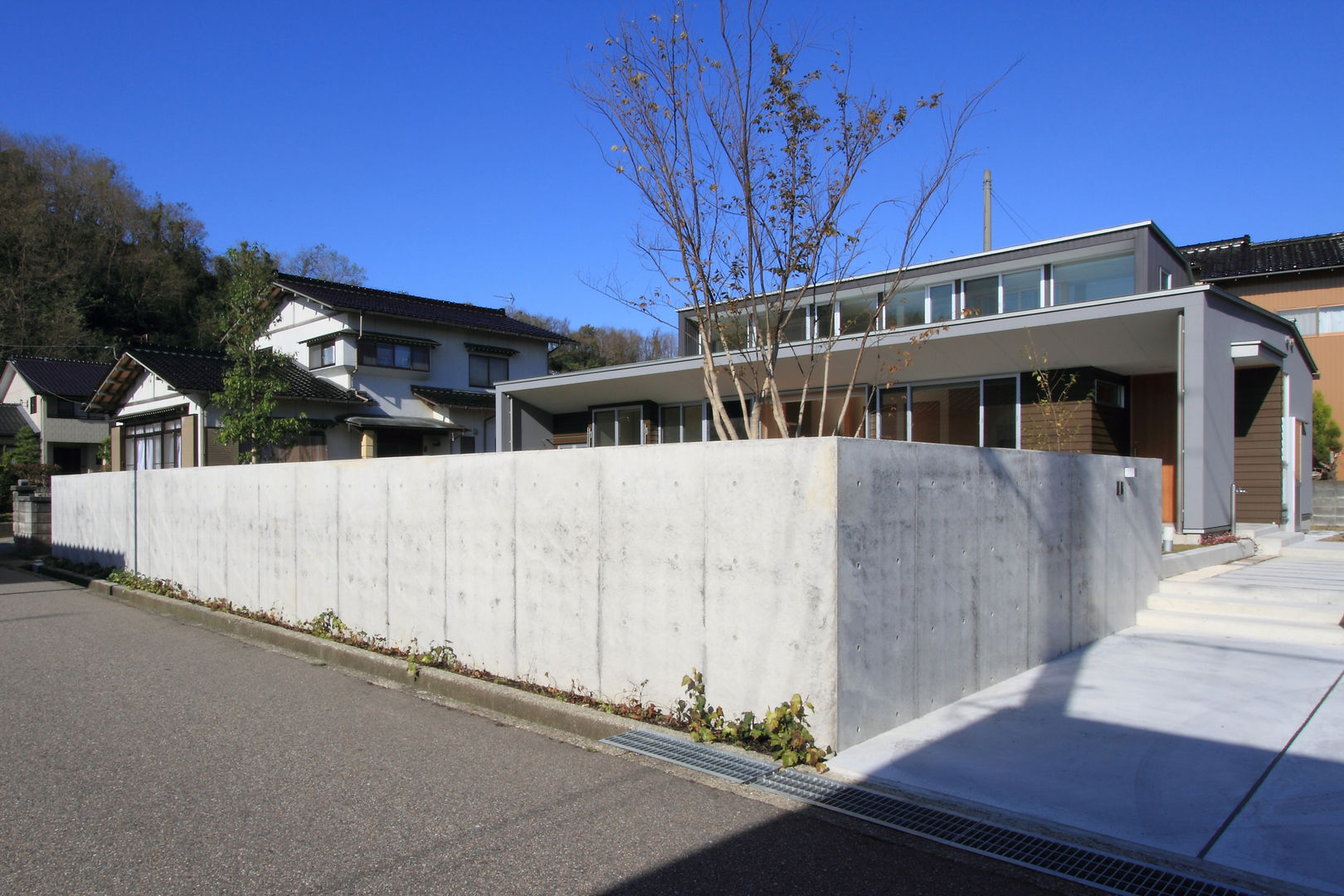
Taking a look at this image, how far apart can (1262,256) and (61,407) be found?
145ft

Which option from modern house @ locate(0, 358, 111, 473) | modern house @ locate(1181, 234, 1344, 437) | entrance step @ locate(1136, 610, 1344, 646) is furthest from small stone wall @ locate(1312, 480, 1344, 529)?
modern house @ locate(0, 358, 111, 473)

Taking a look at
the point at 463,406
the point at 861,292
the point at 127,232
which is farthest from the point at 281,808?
the point at 127,232

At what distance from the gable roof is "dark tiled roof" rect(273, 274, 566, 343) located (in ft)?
7.81

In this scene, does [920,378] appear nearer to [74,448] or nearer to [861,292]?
[861,292]

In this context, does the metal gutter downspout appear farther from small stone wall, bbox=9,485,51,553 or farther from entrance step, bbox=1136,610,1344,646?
small stone wall, bbox=9,485,51,553

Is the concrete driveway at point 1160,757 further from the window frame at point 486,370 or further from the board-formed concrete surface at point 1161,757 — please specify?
the window frame at point 486,370

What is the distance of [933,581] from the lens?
4902 mm

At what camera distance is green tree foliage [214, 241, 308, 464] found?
15.2m

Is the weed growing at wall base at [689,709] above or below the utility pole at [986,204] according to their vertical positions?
below

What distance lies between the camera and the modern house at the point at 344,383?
75.0 feet

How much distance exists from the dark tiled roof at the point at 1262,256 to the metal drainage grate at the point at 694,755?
24.3 m

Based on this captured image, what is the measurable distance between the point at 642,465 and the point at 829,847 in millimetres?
2396

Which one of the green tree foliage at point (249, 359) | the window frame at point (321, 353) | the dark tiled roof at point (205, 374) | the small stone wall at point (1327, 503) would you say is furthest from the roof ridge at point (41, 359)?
the small stone wall at point (1327, 503)

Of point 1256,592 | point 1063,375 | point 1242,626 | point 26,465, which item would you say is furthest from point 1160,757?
point 26,465
